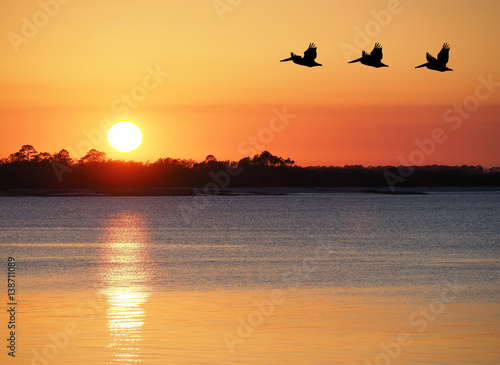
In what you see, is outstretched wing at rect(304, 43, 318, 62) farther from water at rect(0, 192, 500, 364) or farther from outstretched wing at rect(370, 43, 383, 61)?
water at rect(0, 192, 500, 364)

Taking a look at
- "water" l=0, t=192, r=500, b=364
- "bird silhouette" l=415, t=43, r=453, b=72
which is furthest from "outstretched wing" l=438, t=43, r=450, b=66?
"water" l=0, t=192, r=500, b=364

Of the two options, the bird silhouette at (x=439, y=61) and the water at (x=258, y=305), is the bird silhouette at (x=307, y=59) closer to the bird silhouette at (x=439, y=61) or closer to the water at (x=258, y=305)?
the bird silhouette at (x=439, y=61)

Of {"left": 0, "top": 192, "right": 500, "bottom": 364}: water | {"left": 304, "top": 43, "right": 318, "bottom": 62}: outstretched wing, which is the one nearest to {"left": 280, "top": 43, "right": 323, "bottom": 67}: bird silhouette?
{"left": 304, "top": 43, "right": 318, "bottom": 62}: outstretched wing

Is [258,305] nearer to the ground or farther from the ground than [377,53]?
nearer to the ground

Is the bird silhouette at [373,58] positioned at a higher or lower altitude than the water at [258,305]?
higher

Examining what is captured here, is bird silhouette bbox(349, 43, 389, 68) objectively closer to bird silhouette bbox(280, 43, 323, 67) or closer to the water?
bird silhouette bbox(280, 43, 323, 67)

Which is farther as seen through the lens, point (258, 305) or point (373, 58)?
point (258, 305)

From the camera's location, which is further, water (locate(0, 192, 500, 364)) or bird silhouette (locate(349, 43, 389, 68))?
bird silhouette (locate(349, 43, 389, 68))

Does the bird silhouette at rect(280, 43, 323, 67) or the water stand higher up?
the bird silhouette at rect(280, 43, 323, 67)

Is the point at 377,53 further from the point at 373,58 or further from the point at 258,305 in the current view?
the point at 258,305

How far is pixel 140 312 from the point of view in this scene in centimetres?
2664

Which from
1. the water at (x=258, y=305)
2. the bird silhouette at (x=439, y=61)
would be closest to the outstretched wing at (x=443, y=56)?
the bird silhouette at (x=439, y=61)

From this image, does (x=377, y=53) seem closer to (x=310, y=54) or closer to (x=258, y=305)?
(x=310, y=54)

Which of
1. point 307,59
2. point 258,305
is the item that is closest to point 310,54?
point 307,59
